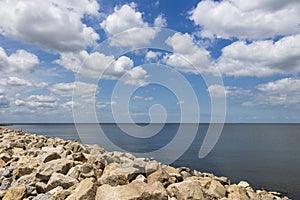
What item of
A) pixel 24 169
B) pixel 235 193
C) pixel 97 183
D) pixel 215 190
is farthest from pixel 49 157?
pixel 235 193

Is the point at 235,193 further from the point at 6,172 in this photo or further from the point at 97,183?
the point at 6,172

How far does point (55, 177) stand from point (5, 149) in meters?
8.05

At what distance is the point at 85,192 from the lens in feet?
21.9

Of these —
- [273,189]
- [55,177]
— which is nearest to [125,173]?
[55,177]

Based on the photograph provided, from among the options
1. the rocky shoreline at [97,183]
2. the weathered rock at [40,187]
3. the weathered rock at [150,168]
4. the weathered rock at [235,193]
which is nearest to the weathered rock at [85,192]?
the rocky shoreline at [97,183]

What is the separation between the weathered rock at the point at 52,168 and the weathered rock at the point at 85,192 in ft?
6.66

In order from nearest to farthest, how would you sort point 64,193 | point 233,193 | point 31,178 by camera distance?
point 64,193, point 31,178, point 233,193

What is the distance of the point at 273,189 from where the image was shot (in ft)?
84.5

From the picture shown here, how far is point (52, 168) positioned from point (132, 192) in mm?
3538

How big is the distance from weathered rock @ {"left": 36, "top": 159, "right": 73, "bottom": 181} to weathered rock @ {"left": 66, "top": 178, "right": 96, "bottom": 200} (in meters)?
2.03

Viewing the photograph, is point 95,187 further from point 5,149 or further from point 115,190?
point 5,149

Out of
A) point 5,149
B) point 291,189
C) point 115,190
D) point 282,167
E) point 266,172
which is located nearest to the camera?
point 115,190

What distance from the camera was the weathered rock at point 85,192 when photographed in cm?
659

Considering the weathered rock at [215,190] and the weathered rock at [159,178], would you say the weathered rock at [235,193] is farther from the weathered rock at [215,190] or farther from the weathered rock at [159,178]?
the weathered rock at [159,178]
